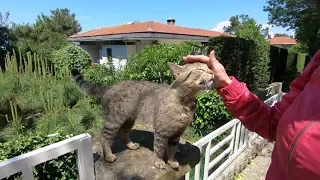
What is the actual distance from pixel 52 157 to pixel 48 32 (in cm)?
2127

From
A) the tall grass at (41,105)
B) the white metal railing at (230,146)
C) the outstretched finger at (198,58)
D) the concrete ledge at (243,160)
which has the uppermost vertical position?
the outstretched finger at (198,58)

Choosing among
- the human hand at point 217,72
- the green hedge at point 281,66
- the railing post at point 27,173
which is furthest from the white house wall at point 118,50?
the railing post at point 27,173

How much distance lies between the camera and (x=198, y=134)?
5.65m

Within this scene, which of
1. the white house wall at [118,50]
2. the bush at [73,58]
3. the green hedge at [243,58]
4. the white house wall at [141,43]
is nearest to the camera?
the green hedge at [243,58]

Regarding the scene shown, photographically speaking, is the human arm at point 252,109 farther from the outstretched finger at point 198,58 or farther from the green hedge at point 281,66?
the green hedge at point 281,66

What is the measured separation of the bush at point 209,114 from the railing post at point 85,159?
4199mm

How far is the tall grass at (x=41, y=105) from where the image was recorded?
3.98m

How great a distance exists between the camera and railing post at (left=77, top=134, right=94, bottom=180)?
1.46m

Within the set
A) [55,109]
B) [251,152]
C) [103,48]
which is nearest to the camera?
[55,109]

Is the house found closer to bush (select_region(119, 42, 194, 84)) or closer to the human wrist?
bush (select_region(119, 42, 194, 84))

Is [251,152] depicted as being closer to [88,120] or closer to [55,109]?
[88,120]

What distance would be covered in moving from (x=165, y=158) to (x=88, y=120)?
9.46 feet

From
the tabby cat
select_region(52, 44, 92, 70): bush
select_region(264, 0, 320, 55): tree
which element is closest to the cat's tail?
the tabby cat

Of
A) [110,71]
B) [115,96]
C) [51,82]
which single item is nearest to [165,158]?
[115,96]
